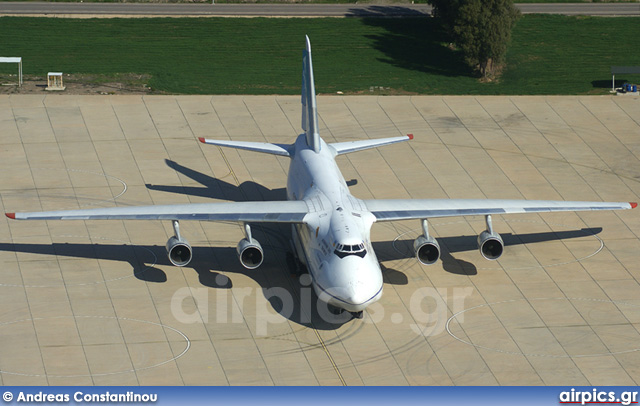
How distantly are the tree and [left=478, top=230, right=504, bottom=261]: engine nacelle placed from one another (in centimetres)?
3516

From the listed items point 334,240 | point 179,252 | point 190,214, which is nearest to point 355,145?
point 190,214

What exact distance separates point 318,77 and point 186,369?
42.8 m

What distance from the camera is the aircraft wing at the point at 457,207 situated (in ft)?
171

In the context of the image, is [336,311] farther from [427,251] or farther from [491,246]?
[491,246]

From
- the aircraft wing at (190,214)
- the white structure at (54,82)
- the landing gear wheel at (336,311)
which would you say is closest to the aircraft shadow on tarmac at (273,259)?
the landing gear wheel at (336,311)

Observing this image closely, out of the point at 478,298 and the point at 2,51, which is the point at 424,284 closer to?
the point at 478,298

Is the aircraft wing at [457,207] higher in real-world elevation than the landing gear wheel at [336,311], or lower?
higher

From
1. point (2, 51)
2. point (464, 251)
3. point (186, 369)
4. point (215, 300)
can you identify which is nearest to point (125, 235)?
point (215, 300)

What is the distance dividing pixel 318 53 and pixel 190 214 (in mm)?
41759

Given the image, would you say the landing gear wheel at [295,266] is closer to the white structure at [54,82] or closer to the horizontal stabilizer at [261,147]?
the horizontal stabilizer at [261,147]

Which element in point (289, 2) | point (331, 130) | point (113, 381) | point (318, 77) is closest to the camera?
point (113, 381)

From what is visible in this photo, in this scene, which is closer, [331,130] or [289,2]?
[331,130]

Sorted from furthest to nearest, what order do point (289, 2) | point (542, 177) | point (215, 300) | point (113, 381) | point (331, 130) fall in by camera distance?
1. point (289, 2)
2. point (331, 130)
3. point (542, 177)
4. point (215, 300)
5. point (113, 381)

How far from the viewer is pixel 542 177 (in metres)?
66.3
